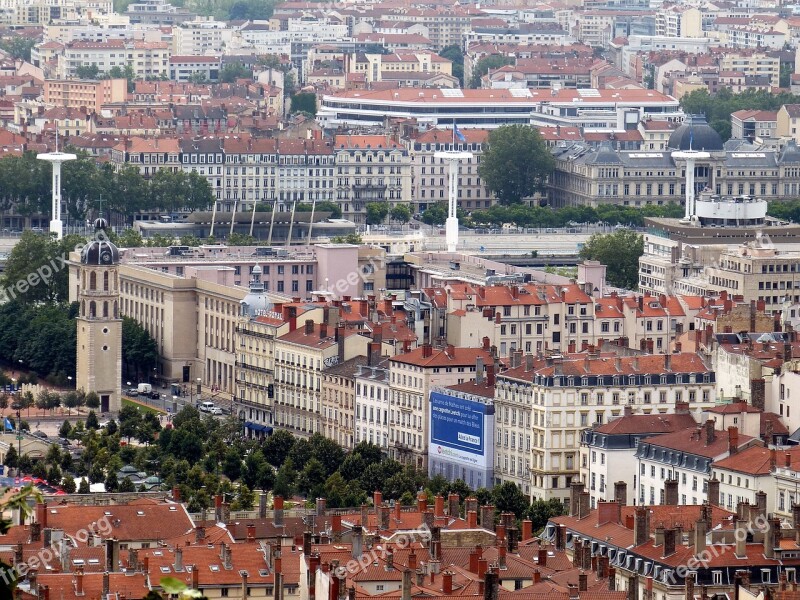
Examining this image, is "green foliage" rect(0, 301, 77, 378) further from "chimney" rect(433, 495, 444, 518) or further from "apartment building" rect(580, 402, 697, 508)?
"chimney" rect(433, 495, 444, 518)

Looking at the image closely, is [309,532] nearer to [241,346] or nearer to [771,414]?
[771,414]

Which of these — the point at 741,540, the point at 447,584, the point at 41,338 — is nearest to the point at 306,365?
the point at 41,338

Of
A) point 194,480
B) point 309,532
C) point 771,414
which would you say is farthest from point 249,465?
point 309,532

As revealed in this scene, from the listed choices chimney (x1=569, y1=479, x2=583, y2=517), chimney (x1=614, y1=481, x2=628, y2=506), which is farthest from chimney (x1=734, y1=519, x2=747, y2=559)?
chimney (x1=614, y1=481, x2=628, y2=506)

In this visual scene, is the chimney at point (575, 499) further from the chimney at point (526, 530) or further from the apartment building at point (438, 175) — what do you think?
the apartment building at point (438, 175)

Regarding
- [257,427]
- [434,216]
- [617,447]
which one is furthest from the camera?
[434,216]

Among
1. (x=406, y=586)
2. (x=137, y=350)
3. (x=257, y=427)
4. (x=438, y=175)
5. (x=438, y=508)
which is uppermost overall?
(x=406, y=586)

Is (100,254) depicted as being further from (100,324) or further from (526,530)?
(526,530)
